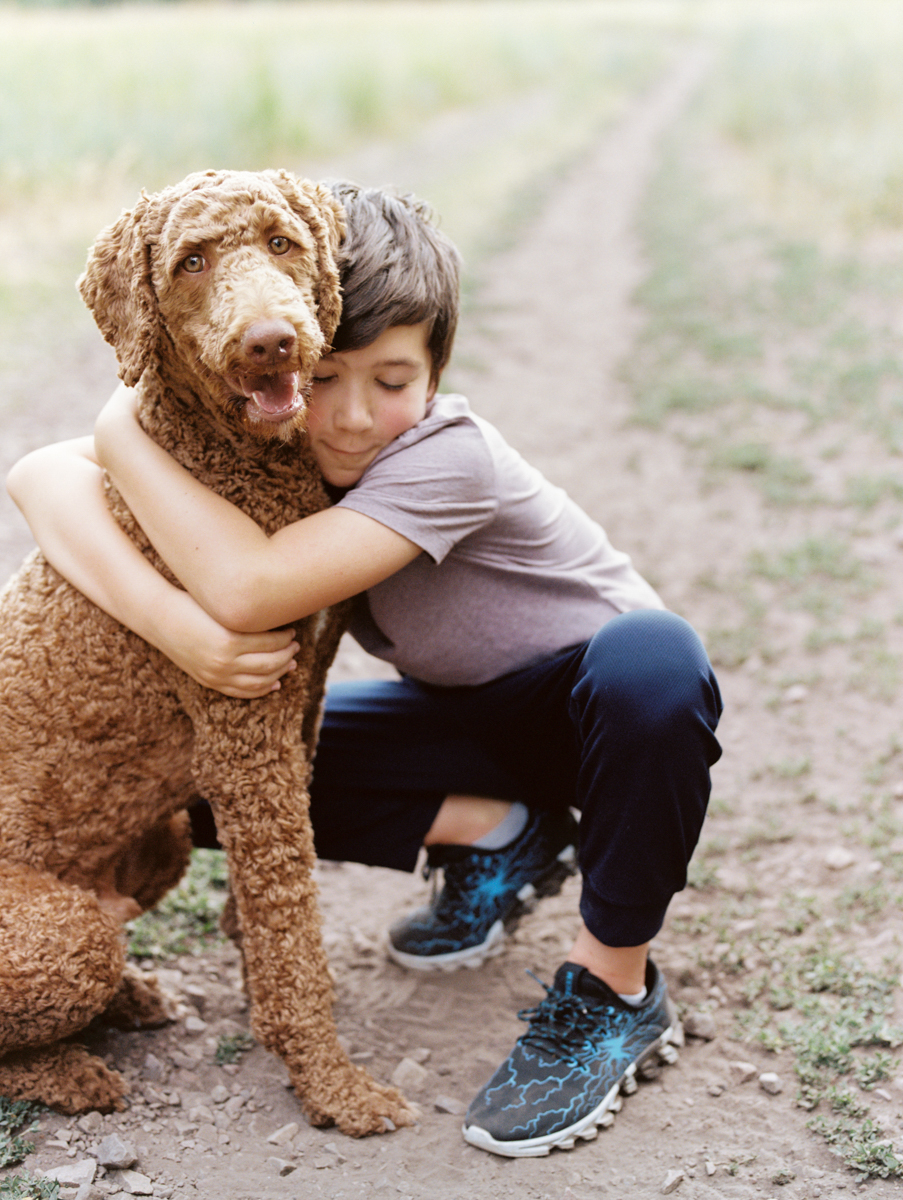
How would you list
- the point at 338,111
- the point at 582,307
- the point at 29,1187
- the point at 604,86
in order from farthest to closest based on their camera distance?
1. the point at 604,86
2. the point at 338,111
3. the point at 582,307
4. the point at 29,1187

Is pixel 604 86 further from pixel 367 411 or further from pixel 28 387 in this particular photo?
pixel 367 411

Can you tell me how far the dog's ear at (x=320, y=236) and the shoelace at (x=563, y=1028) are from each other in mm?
1297

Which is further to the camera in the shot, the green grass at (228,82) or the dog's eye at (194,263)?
the green grass at (228,82)

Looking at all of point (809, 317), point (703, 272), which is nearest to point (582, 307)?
point (703, 272)

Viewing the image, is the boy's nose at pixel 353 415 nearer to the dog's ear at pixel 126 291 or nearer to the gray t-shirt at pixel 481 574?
the gray t-shirt at pixel 481 574

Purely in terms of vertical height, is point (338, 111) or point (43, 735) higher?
point (338, 111)

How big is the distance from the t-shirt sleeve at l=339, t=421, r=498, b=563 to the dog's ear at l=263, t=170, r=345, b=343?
0.27 metres

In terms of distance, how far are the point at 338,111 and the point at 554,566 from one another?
11.7 m

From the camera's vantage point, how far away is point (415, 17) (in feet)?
74.0

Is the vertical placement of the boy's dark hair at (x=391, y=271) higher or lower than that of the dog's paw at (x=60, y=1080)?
higher

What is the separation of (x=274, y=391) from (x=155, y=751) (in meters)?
0.74

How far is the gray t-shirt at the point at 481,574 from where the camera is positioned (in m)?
2.03

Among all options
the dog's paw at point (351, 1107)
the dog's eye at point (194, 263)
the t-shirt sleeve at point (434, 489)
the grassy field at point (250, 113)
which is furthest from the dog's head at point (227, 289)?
the grassy field at point (250, 113)

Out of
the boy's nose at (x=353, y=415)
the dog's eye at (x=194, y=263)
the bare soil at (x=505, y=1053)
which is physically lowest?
the bare soil at (x=505, y=1053)
